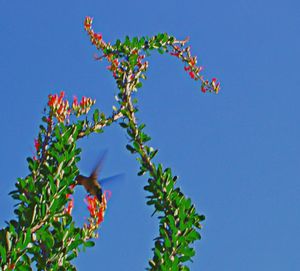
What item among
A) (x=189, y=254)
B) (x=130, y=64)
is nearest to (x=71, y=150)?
(x=189, y=254)

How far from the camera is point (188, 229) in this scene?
328 centimetres

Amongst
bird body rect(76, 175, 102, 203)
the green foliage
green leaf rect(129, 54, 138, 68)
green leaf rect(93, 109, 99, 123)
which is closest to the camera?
the green foliage

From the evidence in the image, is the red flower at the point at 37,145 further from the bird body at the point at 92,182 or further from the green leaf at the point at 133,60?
the green leaf at the point at 133,60

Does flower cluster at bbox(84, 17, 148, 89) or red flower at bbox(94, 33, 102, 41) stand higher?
red flower at bbox(94, 33, 102, 41)

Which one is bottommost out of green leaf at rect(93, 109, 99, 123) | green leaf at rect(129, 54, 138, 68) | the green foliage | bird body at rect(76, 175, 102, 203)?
the green foliage

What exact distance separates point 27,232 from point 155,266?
0.72 m

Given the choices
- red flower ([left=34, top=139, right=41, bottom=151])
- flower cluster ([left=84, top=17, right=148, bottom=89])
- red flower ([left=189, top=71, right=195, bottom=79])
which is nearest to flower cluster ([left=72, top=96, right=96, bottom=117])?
flower cluster ([left=84, top=17, right=148, bottom=89])

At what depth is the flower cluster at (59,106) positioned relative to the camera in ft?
14.3

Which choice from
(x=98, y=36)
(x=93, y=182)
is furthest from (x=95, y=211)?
(x=98, y=36)

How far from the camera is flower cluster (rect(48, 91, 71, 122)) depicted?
14.3 feet

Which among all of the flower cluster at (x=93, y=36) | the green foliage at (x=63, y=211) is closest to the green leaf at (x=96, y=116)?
the green foliage at (x=63, y=211)

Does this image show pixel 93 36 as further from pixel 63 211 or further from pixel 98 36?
pixel 63 211

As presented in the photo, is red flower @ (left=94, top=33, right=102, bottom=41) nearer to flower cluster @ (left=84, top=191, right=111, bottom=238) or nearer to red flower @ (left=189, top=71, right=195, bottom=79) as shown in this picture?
red flower @ (left=189, top=71, right=195, bottom=79)

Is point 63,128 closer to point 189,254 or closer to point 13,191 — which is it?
point 13,191
